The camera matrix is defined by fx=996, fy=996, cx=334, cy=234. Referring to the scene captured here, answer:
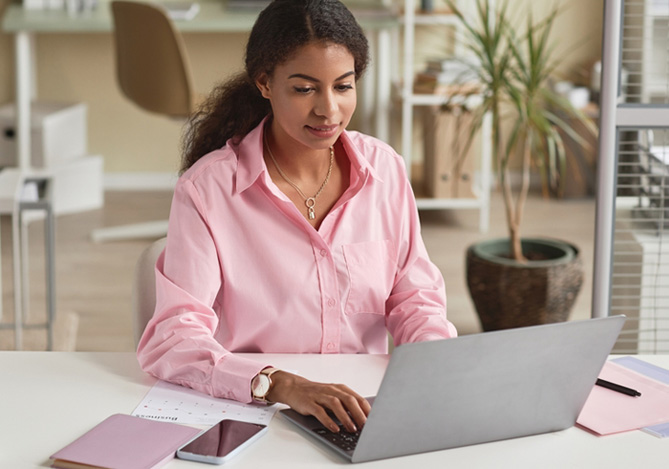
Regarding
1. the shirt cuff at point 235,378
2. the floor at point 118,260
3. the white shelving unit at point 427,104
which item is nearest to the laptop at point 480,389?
the shirt cuff at point 235,378

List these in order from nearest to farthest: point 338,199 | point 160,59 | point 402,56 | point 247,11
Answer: point 338,199
point 160,59
point 247,11
point 402,56

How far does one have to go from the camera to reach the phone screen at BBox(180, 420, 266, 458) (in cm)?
112

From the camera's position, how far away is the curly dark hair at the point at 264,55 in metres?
1.47

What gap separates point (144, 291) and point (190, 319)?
0.60 ft

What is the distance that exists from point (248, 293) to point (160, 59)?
2.65 m

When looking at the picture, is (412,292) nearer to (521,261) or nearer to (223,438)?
(223,438)

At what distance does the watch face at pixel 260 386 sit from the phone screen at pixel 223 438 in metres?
0.08

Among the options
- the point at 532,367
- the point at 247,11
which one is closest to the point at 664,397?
the point at 532,367

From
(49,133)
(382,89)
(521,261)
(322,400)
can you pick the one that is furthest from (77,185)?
(322,400)

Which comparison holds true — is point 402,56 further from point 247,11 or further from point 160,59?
point 160,59

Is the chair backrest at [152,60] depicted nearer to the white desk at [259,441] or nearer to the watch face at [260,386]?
the white desk at [259,441]

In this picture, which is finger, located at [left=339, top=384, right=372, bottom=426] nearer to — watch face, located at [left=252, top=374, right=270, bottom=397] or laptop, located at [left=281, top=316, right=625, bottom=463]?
laptop, located at [left=281, top=316, right=625, bottom=463]

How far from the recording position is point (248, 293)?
152 cm

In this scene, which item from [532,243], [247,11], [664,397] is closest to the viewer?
[664,397]
